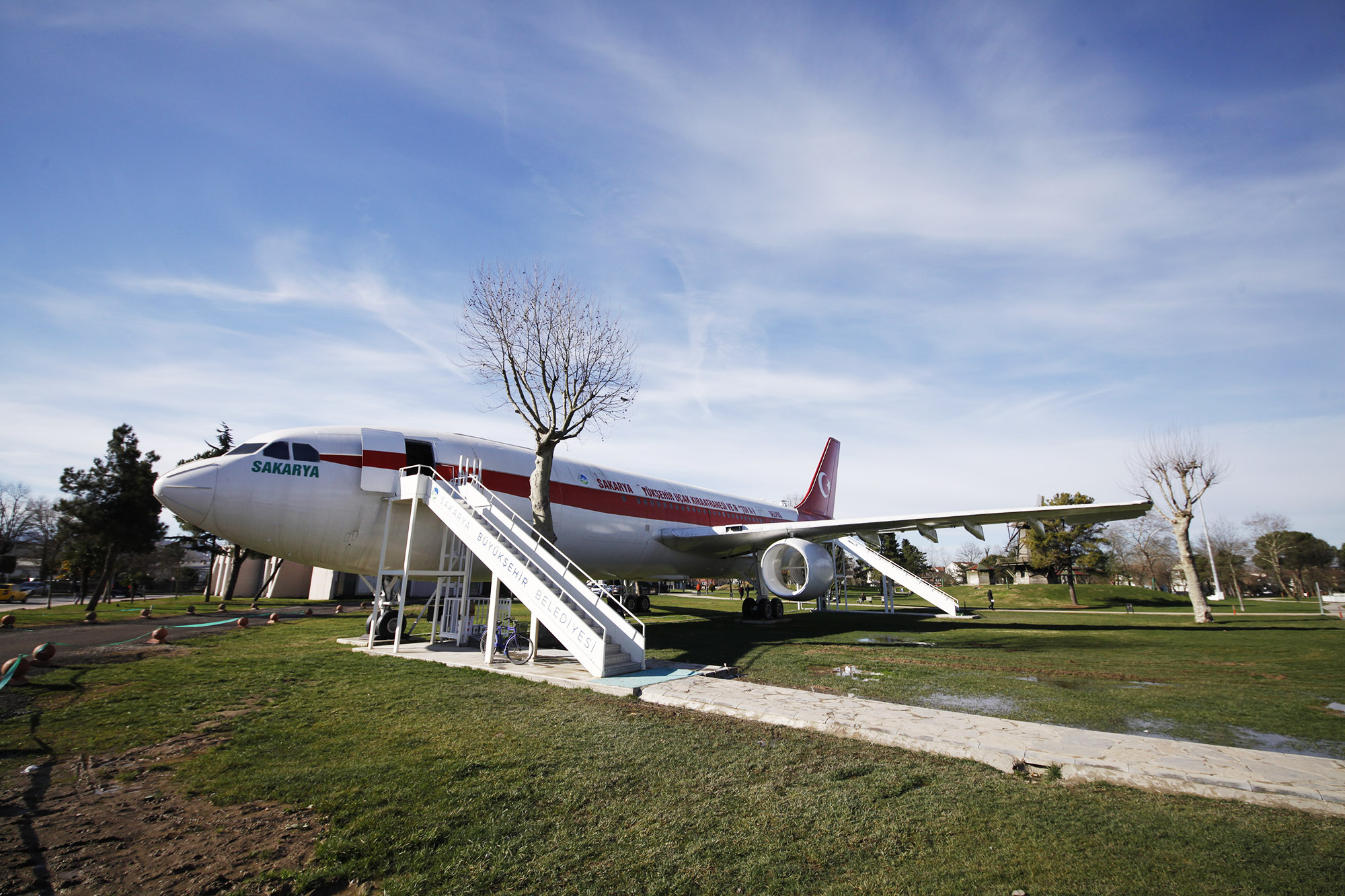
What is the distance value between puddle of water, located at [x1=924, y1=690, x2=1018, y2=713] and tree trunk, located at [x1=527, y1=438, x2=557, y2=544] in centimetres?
843

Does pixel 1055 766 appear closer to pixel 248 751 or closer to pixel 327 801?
pixel 327 801

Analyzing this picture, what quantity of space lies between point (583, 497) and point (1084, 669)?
35.9ft

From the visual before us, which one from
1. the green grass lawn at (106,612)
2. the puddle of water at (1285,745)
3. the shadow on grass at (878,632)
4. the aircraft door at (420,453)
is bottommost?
the green grass lawn at (106,612)

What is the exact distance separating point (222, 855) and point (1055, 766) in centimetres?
567

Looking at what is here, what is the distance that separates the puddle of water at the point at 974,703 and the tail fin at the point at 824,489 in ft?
72.2

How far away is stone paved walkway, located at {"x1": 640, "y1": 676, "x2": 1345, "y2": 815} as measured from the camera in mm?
4113

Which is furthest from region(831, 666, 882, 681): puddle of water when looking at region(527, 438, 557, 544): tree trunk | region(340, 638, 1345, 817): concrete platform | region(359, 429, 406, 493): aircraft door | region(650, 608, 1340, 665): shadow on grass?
region(359, 429, 406, 493): aircraft door

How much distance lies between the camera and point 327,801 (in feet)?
13.0

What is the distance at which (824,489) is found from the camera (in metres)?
30.9

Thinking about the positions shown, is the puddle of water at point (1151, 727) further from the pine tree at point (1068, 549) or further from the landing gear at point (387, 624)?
the pine tree at point (1068, 549)

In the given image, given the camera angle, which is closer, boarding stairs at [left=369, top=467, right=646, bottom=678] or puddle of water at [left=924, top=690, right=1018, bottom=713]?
puddle of water at [left=924, top=690, right=1018, bottom=713]

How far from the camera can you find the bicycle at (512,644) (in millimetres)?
10141

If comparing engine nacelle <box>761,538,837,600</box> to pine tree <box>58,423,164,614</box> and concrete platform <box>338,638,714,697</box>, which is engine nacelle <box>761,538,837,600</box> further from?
pine tree <box>58,423,164,614</box>

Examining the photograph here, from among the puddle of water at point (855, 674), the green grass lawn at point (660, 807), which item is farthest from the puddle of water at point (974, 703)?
the green grass lawn at point (660, 807)
